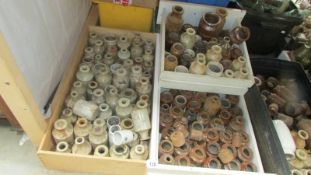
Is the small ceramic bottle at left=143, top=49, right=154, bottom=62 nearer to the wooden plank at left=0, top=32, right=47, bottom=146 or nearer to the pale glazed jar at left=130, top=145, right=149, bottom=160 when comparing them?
the pale glazed jar at left=130, top=145, right=149, bottom=160

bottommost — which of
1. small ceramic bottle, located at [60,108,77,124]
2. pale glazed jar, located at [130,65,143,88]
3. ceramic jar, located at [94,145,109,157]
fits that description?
ceramic jar, located at [94,145,109,157]

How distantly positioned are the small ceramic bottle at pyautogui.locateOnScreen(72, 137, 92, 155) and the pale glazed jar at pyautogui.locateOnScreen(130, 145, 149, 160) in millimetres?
192

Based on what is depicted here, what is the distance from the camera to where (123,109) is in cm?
124

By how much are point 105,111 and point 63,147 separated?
245mm

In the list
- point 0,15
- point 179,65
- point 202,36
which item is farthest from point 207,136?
point 0,15

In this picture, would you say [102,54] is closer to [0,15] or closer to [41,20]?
[41,20]

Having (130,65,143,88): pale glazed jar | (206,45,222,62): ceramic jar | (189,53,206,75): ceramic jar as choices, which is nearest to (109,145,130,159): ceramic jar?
(130,65,143,88): pale glazed jar

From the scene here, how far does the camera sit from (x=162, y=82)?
121 cm

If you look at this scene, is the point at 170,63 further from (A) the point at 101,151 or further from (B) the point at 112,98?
(A) the point at 101,151

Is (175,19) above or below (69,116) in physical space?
above

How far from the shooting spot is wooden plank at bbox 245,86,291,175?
1100mm

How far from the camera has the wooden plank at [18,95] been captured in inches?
29.0

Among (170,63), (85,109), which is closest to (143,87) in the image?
(170,63)

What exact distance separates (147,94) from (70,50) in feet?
1.57
